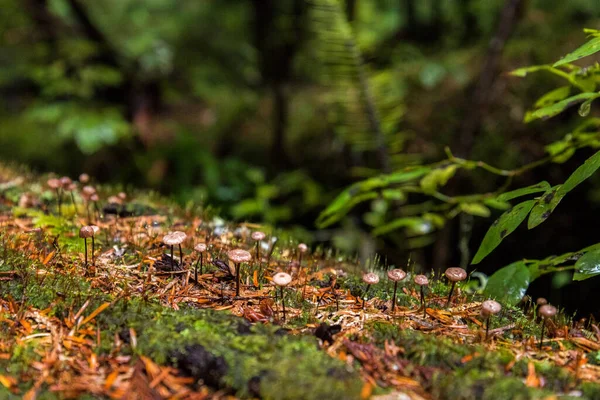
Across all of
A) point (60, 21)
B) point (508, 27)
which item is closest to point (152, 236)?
point (508, 27)

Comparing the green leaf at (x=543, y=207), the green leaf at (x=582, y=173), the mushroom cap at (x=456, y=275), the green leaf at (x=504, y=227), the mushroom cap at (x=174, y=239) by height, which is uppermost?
the green leaf at (x=582, y=173)

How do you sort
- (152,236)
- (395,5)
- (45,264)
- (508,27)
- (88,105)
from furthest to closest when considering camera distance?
(395,5), (88,105), (508,27), (152,236), (45,264)

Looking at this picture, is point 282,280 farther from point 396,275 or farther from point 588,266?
point 588,266

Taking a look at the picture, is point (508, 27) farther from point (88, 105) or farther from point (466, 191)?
point (88, 105)

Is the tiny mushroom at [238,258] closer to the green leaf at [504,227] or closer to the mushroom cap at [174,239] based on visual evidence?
the mushroom cap at [174,239]

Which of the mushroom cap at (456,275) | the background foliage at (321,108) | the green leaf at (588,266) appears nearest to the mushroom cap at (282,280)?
the mushroom cap at (456,275)

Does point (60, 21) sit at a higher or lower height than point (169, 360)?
higher

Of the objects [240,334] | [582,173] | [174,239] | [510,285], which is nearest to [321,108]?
[174,239]
